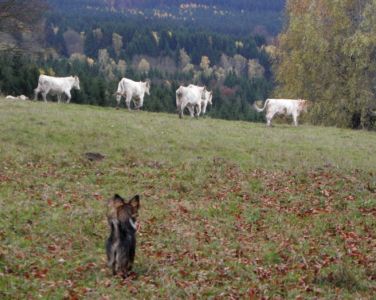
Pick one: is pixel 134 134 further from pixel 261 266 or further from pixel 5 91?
pixel 5 91

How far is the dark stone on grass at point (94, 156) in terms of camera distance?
776 inches

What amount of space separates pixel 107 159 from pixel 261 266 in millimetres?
9757

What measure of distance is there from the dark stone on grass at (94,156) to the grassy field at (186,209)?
0.23 metres

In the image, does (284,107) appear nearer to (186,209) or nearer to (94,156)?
(94,156)

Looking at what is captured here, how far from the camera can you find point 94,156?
19906 mm

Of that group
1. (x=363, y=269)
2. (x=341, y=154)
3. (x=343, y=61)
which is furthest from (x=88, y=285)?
(x=343, y=61)

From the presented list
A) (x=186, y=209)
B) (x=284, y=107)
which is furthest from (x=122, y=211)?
(x=284, y=107)

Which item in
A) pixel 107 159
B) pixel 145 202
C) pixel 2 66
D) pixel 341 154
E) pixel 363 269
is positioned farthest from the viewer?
pixel 2 66

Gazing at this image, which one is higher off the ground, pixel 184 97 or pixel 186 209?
pixel 184 97

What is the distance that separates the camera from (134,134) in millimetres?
23516

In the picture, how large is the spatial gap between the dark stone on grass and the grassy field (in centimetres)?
23

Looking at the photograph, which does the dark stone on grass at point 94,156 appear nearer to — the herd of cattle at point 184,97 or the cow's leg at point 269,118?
the herd of cattle at point 184,97

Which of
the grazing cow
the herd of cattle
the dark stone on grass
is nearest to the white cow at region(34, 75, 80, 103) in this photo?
the herd of cattle

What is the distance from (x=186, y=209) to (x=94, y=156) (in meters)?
5.93
